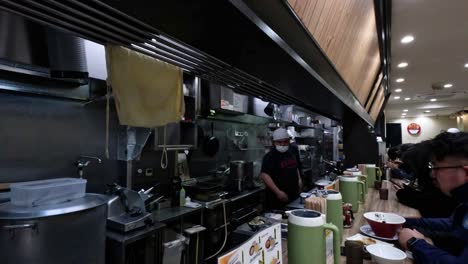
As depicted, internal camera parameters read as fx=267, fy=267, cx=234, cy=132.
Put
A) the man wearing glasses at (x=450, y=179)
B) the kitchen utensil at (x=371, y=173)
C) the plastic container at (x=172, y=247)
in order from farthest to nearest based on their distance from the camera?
the kitchen utensil at (x=371, y=173) < the plastic container at (x=172, y=247) < the man wearing glasses at (x=450, y=179)

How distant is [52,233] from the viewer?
4.91 ft

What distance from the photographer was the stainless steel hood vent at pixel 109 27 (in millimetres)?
1164

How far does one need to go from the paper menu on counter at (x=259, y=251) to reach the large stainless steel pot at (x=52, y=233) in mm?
1280

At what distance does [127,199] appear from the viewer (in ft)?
7.64

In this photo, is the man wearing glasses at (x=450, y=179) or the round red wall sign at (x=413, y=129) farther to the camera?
the round red wall sign at (x=413, y=129)

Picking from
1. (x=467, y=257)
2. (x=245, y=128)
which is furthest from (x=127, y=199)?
(x=245, y=128)

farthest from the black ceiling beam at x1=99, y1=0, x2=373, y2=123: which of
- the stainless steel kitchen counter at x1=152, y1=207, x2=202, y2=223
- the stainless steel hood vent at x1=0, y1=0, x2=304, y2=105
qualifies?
the stainless steel kitchen counter at x1=152, y1=207, x2=202, y2=223

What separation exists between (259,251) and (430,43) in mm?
4447

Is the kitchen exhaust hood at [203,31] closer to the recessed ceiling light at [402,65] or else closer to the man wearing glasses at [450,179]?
the man wearing glasses at [450,179]

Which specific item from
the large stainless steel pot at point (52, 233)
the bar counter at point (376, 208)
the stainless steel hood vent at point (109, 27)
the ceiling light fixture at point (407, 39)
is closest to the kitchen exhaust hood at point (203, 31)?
the stainless steel hood vent at point (109, 27)

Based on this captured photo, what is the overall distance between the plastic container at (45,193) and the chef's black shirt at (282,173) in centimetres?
233

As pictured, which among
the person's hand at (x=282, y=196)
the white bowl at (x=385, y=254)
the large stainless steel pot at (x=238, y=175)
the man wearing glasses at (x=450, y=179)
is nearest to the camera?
the white bowl at (x=385, y=254)

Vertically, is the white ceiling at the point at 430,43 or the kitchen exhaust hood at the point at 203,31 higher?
the white ceiling at the point at 430,43

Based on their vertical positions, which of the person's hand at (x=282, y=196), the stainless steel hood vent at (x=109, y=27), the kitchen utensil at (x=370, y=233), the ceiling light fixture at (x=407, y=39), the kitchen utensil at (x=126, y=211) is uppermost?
the ceiling light fixture at (x=407, y=39)
